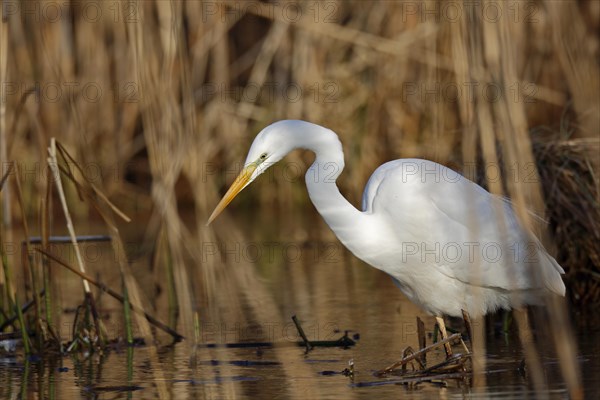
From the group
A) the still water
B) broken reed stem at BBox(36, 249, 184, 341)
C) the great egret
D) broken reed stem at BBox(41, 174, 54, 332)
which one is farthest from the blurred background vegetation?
the great egret

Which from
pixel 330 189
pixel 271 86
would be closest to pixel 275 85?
pixel 271 86

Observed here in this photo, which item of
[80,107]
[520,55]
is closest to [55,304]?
[80,107]

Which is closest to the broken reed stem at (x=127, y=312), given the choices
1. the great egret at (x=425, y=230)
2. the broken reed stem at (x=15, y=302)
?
the broken reed stem at (x=15, y=302)

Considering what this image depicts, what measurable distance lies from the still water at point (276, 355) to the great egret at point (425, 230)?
0.34 m

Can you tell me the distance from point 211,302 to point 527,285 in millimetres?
1703

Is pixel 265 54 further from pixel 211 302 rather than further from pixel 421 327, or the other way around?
pixel 211 302

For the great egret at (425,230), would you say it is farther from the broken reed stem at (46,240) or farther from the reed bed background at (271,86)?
the reed bed background at (271,86)

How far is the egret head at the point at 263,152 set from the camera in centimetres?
486

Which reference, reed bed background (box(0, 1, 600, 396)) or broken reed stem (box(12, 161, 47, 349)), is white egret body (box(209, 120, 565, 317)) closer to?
broken reed stem (box(12, 161, 47, 349))

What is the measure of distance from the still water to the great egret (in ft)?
1.13

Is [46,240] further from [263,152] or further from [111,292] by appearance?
[263,152]

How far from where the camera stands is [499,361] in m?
5.11

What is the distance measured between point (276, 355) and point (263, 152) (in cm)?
112

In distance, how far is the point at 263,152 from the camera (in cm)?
486
